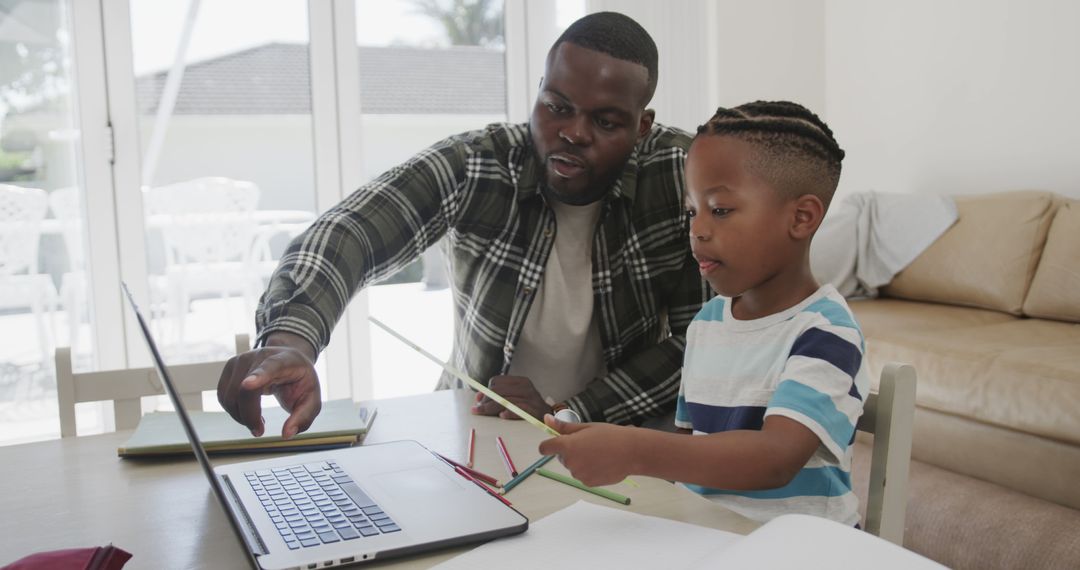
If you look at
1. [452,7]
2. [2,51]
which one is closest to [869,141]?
[452,7]

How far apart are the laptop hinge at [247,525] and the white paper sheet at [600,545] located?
140 millimetres

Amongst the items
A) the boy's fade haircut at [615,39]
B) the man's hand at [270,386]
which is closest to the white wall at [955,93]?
the boy's fade haircut at [615,39]

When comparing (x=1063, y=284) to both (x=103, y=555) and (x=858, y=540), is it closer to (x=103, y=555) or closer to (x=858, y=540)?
(x=858, y=540)

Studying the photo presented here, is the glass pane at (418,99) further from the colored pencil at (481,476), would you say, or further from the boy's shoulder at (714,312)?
the colored pencil at (481,476)

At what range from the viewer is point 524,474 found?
33.5 inches

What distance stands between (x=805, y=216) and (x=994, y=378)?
1.49 meters

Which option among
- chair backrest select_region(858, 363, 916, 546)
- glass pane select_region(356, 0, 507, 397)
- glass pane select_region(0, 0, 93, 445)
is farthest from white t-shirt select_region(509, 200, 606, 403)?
glass pane select_region(0, 0, 93, 445)

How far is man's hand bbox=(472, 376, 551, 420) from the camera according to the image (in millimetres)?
1127

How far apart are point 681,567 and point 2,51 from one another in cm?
309

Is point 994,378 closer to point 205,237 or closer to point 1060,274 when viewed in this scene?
point 1060,274

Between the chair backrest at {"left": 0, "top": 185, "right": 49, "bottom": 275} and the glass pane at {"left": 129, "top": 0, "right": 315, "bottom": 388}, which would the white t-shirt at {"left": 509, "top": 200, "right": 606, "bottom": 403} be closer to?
the glass pane at {"left": 129, "top": 0, "right": 315, "bottom": 388}

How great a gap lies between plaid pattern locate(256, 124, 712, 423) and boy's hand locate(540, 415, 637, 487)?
1.70 ft

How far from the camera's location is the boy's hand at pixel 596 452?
710mm

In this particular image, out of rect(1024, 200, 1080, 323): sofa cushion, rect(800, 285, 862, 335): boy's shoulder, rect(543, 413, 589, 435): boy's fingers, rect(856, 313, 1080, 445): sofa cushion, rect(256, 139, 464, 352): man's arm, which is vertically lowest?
rect(856, 313, 1080, 445): sofa cushion
